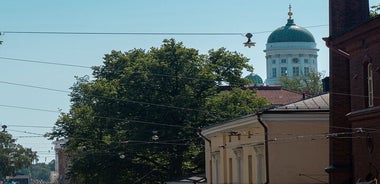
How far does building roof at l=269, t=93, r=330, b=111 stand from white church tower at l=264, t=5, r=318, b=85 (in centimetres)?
12987

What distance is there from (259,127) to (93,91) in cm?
2729

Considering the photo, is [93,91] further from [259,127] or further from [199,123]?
[259,127]

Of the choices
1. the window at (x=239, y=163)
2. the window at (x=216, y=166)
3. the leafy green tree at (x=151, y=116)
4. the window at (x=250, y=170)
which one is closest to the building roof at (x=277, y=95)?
the leafy green tree at (x=151, y=116)

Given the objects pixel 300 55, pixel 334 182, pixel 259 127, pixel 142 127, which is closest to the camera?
pixel 334 182

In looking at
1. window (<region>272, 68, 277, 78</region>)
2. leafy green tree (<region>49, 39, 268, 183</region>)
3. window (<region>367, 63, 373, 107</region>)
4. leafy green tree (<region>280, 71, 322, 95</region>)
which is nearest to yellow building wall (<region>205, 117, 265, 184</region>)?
window (<region>367, 63, 373, 107</region>)

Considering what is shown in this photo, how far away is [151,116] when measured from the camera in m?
63.9

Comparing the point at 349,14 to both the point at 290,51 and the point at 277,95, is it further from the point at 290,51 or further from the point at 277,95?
the point at 290,51

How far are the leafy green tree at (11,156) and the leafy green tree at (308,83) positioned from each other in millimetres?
51087

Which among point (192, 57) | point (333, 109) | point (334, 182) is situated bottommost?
point (334, 182)

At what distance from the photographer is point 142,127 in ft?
209

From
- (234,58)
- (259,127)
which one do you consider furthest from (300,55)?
(259,127)

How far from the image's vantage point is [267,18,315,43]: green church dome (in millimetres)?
175375

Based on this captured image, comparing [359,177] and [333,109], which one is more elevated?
[333,109]

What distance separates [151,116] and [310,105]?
21.7 meters
